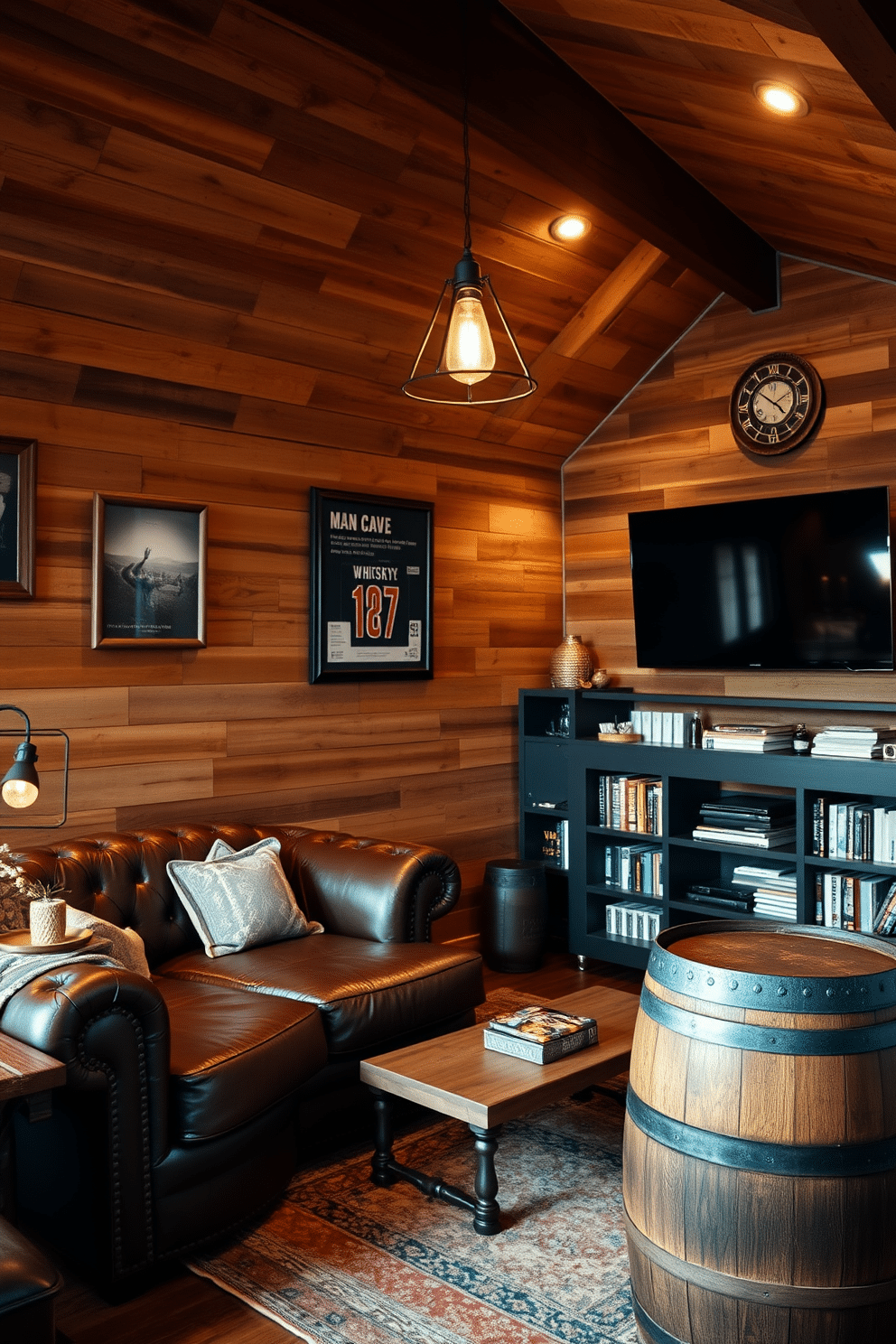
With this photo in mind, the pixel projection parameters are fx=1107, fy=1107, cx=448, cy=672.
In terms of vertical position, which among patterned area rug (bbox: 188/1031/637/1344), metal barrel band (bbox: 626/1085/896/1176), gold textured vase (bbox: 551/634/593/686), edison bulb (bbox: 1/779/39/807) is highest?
gold textured vase (bbox: 551/634/593/686)

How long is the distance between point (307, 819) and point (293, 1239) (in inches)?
77.2

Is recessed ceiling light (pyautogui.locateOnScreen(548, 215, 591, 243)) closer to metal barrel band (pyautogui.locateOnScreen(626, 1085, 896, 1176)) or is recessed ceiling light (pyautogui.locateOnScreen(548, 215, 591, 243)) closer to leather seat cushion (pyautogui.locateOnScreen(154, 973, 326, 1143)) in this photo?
leather seat cushion (pyautogui.locateOnScreen(154, 973, 326, 1143))

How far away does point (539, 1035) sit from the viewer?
2.78 metres

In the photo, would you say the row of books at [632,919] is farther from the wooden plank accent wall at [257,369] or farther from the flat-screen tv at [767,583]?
the flat-screen tv at [767,583]

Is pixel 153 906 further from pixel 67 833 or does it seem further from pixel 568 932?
pixel 568 932

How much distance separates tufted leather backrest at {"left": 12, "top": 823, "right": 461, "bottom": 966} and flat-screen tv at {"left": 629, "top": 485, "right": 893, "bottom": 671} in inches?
67.6

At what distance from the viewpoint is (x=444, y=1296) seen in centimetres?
236

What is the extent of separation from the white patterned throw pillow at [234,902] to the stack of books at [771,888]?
189cm

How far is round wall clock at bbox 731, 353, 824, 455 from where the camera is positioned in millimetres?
4566

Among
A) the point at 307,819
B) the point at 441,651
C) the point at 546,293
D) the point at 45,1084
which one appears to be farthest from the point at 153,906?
the point at 546,293

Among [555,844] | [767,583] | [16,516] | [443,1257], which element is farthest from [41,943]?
[767,583]

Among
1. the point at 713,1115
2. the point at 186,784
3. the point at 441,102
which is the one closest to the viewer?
the point at 713,1115

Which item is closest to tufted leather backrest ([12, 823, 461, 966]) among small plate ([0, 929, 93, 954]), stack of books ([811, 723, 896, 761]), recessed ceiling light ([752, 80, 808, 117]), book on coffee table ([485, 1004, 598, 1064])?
small plate ([0, 929, 93, 954])

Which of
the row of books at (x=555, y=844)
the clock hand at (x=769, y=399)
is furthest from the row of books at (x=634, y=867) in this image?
the clock hand at (x=769, y=399)
